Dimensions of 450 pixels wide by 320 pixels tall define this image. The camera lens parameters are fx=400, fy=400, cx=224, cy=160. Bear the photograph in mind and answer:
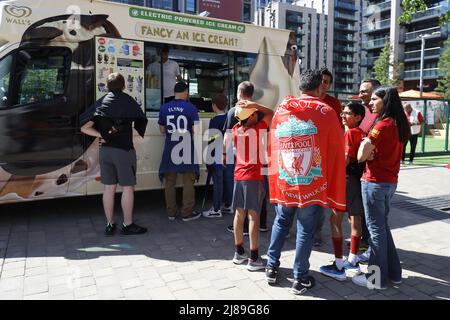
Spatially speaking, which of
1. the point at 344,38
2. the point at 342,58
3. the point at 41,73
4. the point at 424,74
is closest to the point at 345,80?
the point at 342,58

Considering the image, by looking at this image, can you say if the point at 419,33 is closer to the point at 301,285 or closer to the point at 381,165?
the point at 381,165

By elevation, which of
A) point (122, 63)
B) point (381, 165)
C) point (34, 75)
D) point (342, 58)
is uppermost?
point (342, 58)

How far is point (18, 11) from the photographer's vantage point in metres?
4.93

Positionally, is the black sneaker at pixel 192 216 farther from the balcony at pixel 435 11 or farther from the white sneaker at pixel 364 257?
the balcony at pixel 435 11

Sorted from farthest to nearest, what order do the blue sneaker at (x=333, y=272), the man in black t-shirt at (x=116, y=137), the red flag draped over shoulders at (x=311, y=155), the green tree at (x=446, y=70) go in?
the green tree at (x=446, y=70) → the man in black t-shirt at (x=116, y=137) → the blue sneaker at (x=333, y=272) → the red flag draped over shoulders at (x=311, y=155)

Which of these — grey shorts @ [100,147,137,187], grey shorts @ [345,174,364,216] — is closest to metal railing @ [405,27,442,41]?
grey shorts @ [345,174,364,216]

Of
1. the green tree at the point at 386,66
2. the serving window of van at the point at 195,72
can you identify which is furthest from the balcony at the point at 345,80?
the serving window of van at the point at 195,72

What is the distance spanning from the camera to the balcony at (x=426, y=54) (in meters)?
50.1

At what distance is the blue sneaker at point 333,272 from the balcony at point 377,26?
63.0 meters

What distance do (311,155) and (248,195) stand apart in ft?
2.96

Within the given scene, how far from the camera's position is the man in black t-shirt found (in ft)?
15.8

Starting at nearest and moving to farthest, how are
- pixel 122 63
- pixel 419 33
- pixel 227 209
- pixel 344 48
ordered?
pixel 122 63 → pixel 227 209 → pixel 419 33 → pixel 344 48
